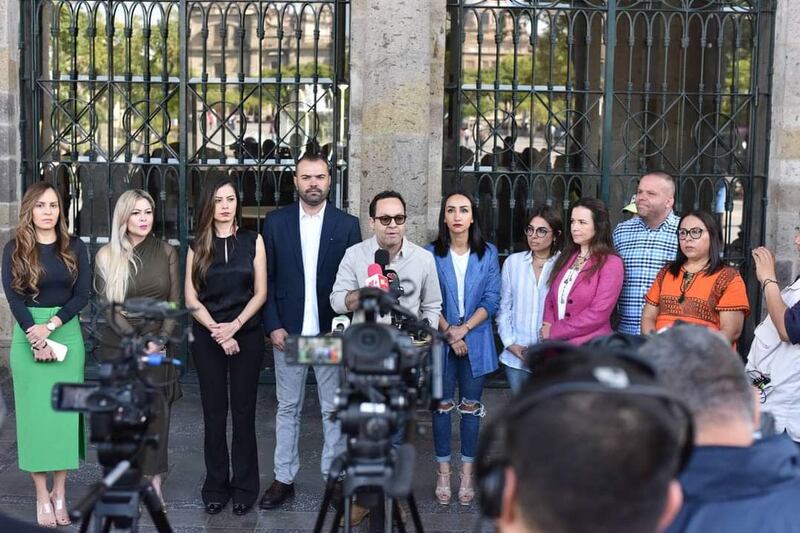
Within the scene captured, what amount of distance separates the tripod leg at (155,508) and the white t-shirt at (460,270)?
104 inches

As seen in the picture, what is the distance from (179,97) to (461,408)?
3.82 metres

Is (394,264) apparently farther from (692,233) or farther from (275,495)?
(692,233)

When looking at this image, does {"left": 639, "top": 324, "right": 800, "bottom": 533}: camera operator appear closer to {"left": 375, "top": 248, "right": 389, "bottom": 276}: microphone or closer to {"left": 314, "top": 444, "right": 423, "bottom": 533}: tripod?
{"left": 314, "top": 444, "right": 423, "bottom": 533}: tripod

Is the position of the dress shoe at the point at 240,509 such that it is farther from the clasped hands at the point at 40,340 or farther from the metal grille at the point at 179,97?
the metal grille at the point at 179,97

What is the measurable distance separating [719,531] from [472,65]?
6212 mm

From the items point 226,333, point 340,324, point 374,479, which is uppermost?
point 340,324

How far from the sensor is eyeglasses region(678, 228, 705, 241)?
5383mm

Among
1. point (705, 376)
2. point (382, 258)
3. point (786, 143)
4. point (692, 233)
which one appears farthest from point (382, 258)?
point (786, 143)

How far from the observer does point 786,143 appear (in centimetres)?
766

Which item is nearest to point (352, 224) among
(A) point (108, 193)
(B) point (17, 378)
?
(B) point (17, 378)

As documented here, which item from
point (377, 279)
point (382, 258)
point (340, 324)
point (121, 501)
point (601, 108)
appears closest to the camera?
point (121, 501)

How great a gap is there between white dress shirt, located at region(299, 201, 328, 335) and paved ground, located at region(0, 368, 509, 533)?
93cm

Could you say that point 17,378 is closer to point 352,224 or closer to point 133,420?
point 352,224

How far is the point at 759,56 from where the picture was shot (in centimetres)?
796
